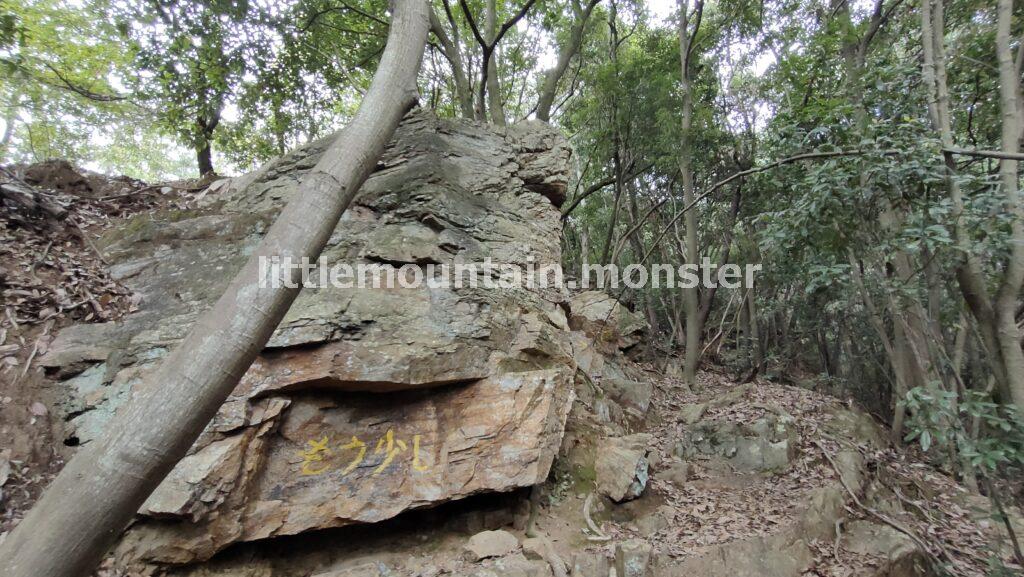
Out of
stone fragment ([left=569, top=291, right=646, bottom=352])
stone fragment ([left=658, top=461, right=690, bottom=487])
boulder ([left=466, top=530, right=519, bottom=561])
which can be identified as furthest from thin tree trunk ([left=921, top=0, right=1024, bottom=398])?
stone fragment ([left=569, top=291, right=646, bottom=352])

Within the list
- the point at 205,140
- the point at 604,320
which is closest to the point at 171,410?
the point at 604,320

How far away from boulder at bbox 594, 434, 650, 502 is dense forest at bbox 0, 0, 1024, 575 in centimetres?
201

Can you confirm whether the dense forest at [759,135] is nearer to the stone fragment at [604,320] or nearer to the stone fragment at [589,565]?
the stone fragment at [604,320]

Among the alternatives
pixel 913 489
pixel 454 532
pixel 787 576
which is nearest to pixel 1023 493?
pixel 913 489

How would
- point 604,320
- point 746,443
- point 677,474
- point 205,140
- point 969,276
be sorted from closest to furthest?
point 969,276 < point 677,474 < point 746,443 < point 205,140 < point 604,320

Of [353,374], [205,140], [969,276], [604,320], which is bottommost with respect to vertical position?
[353,374]

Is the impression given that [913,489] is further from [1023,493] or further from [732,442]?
[732,442]

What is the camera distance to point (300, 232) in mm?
2320

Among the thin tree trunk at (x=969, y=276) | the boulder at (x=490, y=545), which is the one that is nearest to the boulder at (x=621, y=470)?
the boulder at (x=490, y=545)

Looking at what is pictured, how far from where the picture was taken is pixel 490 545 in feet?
13.6

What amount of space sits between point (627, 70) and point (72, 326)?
33.6ft

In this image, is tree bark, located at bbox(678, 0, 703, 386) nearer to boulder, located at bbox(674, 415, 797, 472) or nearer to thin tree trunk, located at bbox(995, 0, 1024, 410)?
boulder, located at bbox(674, 415, 797, 472)

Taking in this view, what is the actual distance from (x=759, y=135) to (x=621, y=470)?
8475 millimetres

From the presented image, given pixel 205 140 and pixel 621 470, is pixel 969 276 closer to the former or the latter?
pixel 621 470
